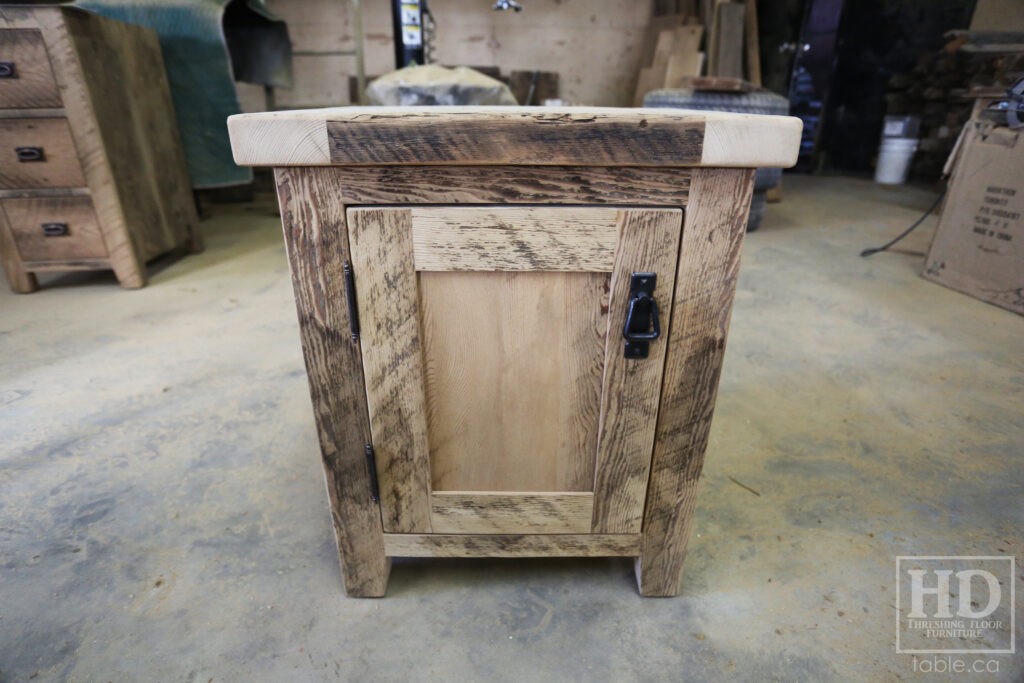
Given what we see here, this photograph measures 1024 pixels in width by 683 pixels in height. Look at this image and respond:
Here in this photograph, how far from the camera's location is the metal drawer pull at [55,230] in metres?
2.28

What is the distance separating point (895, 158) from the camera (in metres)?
5.25

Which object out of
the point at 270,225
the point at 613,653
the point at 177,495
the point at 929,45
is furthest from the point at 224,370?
the point at 929,45

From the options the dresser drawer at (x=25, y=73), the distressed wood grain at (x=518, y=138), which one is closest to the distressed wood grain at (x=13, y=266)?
the dresser drawer at (x=25, y=73)

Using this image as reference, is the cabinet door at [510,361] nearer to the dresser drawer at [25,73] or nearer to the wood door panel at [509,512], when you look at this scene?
the wood door panel at [509,512]

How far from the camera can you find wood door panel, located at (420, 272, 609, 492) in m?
0.79

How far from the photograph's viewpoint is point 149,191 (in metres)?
2.62

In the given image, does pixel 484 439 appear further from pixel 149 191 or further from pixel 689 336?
pixel 149 191

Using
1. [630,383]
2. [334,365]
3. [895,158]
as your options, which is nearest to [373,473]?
[334,365]

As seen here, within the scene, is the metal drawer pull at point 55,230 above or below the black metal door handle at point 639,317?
below

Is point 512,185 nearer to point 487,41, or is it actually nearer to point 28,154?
point 28,154

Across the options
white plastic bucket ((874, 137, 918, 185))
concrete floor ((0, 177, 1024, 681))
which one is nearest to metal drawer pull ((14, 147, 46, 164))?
concrete floor ((0, 177, 1024, 681))

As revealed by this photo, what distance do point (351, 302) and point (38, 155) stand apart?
226cm

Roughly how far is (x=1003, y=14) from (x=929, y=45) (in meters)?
1.34

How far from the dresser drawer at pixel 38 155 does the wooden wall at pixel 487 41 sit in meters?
2.76
